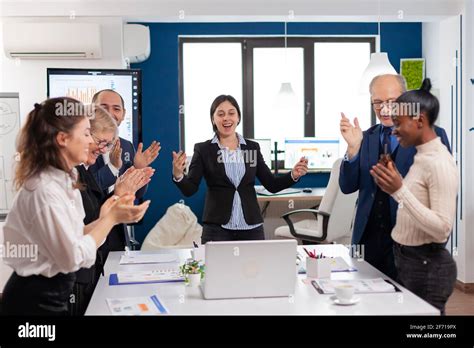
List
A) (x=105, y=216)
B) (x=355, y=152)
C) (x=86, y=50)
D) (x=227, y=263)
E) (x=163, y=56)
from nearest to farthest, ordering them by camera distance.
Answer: (x=105, y=216)
(x=227, y=263)
(x=355, y=152)
(x=86, y=50)
(x=163, y=56)

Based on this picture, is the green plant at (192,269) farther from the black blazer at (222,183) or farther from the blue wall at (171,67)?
the blue wall at (171,67)

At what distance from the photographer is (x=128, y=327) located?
173cm

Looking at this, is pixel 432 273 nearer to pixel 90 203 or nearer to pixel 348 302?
pixel 348 302

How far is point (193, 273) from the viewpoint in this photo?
2016 millimetres

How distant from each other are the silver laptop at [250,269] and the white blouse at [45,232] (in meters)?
0.41

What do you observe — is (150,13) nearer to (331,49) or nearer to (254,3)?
(254,3)

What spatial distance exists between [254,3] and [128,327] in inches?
111

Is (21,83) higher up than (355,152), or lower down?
higher up

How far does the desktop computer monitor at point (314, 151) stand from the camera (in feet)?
16.7

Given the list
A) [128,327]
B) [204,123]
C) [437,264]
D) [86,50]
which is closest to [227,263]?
[128,327]

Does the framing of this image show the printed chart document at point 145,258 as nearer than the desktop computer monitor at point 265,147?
Yes

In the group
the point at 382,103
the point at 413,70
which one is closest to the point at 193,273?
the point at 382,103

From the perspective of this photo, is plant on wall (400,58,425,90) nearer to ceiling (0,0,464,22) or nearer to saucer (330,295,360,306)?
ceiling (0,0,464,22)

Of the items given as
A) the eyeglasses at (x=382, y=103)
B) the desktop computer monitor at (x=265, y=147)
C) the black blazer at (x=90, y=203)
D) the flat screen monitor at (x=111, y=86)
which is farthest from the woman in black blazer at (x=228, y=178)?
the desktop computer monitor at (x=265, y=147)
